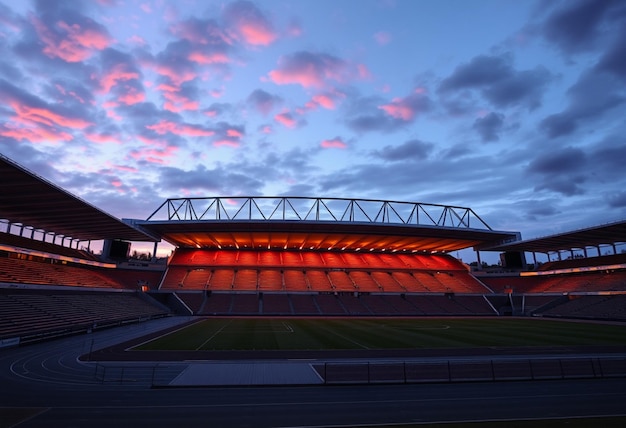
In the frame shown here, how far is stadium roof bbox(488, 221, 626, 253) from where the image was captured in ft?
177

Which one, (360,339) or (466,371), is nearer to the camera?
(466,371)

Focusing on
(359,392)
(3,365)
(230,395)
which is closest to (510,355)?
(359,392)

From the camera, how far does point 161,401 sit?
13.9 m

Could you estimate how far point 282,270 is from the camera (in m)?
73.9

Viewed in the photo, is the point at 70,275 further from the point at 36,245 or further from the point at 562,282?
the point at 562,282

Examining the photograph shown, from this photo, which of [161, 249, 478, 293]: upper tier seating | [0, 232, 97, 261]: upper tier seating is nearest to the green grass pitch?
[0, 232, 97, 261]: upper tier seating

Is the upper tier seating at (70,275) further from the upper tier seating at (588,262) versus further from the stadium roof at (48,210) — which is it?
the upper tier seating at (588,262)

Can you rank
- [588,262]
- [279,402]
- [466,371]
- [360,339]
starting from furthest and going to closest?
1. [588,262]
2. [360,339]
3. [466,371]
4. [279,402]

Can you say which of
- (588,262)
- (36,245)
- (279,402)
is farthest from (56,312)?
(588,262)

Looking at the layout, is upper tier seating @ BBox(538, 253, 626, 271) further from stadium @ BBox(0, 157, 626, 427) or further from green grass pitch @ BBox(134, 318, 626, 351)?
green grass pitch @ BBox(134, 318, 626, 351)

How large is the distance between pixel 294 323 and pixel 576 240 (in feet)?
183

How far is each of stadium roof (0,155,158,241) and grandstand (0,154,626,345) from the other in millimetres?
194

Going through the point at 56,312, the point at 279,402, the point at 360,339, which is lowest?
the point at 279,402

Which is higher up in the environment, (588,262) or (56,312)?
(588,262)
